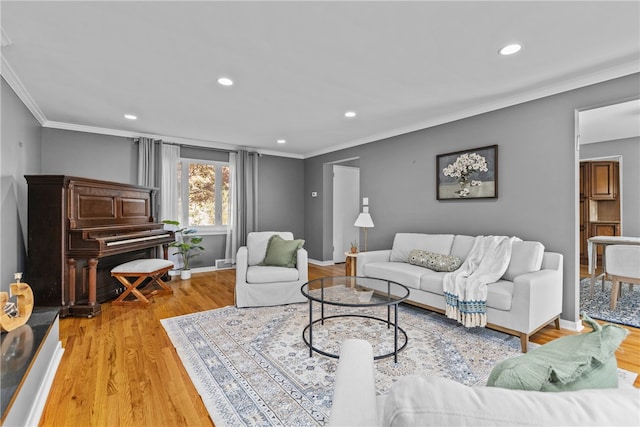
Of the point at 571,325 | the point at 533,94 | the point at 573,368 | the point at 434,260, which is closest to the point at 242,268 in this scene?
the point at 434,260

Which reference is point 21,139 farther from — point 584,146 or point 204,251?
point 584,146

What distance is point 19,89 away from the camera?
3.13 m

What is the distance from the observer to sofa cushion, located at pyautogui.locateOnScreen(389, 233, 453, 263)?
148 inches

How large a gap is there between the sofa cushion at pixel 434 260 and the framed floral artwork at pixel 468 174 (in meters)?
0.92

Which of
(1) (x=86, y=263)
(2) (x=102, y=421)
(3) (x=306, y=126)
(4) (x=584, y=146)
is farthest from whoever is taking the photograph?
(4) (x=584, y=146)

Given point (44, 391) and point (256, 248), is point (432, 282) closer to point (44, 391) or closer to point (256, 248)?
point (256, 248)

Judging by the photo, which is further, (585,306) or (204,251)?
(204,251)

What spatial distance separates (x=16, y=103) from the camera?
3.19 metres

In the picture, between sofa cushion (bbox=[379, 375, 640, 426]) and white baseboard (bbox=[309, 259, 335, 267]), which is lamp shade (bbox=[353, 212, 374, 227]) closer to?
white baseboard (bbox=[309, 259, 335, 267])

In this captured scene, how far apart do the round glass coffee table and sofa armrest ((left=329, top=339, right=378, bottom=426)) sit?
1.08 metres

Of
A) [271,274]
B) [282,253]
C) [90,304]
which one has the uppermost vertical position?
[282,253]

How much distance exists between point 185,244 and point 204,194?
3.68 ft

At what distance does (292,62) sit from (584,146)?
6116 millimetres

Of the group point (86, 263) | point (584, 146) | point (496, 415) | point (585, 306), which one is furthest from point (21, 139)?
point (584, 146)
